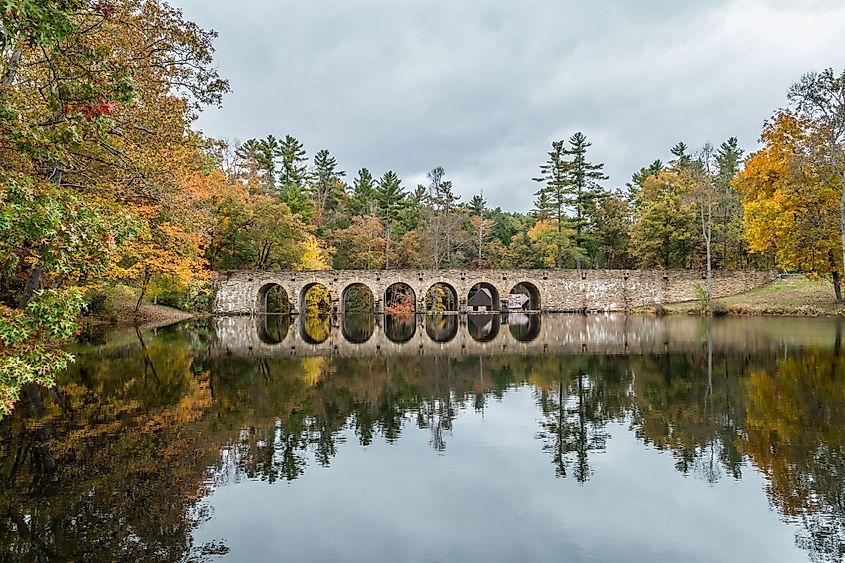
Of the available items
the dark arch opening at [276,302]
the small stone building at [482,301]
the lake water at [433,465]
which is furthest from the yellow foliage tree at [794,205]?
the dark arch opening at [276,302]

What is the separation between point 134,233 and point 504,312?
124 ft

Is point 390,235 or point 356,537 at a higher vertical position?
point 390,235

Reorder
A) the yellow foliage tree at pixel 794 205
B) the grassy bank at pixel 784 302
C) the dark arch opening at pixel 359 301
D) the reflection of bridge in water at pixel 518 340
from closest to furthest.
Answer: the reflection of bridge in water at pixel 518 340 → the yellow foliage tree at pixel 794 205 → the grassy bank at pixel 784 302 → the dark arch opening at pixel 359 301

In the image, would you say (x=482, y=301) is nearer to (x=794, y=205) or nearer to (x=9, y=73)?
(x=794, y=205)

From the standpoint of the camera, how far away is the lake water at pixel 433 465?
206 inches

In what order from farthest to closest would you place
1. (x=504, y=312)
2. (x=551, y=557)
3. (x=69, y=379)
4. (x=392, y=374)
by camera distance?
(x=504, y=312), (x=392, y=374), (x=69, y=379), (x=551, y=557)

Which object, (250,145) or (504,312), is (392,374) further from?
(250,145)

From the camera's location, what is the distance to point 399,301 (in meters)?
50.7

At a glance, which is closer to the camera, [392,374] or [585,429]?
[585,429]

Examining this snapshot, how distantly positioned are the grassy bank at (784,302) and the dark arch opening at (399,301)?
65.6 feet

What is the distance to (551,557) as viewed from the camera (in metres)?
4.97

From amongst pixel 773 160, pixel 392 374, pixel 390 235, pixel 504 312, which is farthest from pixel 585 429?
pixel 390 235

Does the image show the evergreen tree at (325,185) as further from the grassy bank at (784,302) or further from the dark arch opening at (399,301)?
the grassy bank at (784,302)

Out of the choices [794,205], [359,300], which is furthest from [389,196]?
[794,205]
